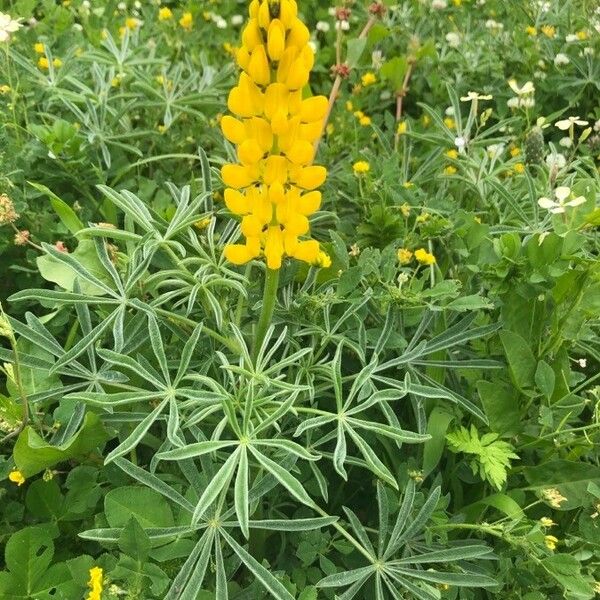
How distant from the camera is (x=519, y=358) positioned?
54.2 inches

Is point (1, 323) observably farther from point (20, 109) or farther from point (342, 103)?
point (342, 103)

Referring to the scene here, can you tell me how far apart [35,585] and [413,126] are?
1654mm

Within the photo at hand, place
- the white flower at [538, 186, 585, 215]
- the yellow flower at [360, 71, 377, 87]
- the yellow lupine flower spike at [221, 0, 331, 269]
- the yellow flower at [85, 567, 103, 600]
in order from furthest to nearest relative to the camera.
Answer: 1. the yellow flower at [360, 71, 377, 87]
2. the white flower at [538, 186, 585, 215]
3. the yellow flower at [85, 567, 103, 600]
4. the yellow lupine flower spike at [221, 0, 331, 269]

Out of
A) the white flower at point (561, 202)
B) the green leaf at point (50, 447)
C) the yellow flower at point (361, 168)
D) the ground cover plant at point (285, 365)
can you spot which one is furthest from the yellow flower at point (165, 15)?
Result: the green leaf at point (50, 447)

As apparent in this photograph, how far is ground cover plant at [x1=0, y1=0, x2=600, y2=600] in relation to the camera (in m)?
1.05

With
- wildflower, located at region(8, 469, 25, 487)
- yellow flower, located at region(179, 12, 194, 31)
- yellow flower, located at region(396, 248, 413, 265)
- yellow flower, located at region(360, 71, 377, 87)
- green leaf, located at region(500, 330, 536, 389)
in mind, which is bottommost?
wildflower, located at region(8, 469, 25, 487)

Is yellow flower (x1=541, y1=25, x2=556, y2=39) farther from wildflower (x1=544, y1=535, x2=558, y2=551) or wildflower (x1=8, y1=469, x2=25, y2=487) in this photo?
wildflower (x1=8, y1=469, x2=25, y2=487)

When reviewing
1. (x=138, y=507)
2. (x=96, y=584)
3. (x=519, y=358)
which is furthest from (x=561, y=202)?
(x=96, y=584)

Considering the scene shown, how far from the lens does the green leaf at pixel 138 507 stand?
45.9 inches

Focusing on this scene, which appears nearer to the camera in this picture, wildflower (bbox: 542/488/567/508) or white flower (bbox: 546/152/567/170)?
wildflower (bbox: 542/488/567/508)

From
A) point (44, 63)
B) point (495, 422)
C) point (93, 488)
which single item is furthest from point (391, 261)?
point (44, 63)

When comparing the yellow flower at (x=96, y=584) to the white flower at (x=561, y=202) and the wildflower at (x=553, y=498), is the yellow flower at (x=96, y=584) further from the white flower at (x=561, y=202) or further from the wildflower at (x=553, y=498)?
the white flower at (x=561, y=202)

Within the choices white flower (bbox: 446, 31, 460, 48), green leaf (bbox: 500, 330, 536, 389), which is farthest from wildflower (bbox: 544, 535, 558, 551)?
white flower (bbox: 446, 31, 460, 48)

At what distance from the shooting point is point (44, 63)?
1984 mm
